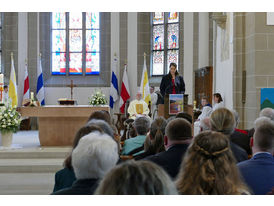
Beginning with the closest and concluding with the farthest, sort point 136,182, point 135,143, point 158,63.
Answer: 1. point 136,182
2. point 135,143
3. point 158,63

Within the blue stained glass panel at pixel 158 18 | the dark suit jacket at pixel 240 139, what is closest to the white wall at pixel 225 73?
the blue stained glass panel at pixel 158 18

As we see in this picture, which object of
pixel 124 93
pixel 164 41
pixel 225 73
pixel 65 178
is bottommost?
pixel 65 178

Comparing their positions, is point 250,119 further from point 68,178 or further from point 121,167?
point 121,167

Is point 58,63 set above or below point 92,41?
below

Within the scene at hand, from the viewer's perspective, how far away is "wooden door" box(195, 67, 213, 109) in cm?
1321

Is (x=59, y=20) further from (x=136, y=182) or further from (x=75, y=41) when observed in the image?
(x=136, y=182)

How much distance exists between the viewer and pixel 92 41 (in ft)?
55.5

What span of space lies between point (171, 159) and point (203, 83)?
1040 cm

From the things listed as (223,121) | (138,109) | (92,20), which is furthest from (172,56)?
(223,121)

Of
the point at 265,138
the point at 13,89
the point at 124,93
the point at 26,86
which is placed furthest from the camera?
the point at 124,93

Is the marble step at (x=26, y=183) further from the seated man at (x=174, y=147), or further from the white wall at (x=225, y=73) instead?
the white wall at (x=225, y=73)

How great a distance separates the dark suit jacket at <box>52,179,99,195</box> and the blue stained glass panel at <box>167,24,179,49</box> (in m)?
13.6

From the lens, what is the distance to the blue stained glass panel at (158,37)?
53.4ft

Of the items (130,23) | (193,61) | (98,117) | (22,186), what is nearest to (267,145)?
(98,117)
